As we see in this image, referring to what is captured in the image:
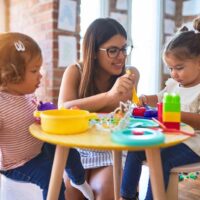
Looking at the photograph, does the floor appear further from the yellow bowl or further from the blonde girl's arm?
the yellow bowl

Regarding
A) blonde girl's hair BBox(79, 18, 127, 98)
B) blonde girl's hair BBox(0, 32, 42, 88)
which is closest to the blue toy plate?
blonde girl's hair BBox(0, 32, 42, 88)

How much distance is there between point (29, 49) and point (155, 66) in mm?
2374

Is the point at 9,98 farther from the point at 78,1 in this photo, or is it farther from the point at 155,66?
the point at 155,66

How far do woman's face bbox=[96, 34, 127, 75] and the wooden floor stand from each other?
0.83m

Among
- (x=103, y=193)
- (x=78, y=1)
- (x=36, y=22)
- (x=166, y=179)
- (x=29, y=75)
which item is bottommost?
(x=103, y=193)

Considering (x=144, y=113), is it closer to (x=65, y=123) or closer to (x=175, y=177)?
(x=175, y=177)

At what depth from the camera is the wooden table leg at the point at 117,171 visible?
1098 millimetres

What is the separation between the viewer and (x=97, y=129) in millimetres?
775

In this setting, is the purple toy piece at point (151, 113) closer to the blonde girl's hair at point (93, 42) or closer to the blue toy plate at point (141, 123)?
the blue toy plate at point (141, 123)

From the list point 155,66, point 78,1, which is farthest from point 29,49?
point 155,66

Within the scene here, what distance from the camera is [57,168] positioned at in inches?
29.6

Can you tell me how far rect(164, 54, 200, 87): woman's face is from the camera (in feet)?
3.58

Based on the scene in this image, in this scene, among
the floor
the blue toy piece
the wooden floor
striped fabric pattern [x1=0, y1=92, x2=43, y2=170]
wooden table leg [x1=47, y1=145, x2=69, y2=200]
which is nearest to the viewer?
the blue toy piece

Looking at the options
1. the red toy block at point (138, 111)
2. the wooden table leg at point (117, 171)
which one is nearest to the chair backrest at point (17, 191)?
the wooden table leg at point (117, 171)
